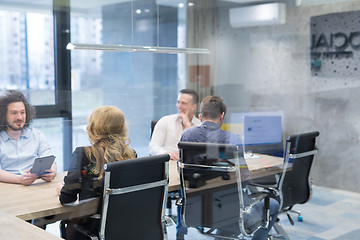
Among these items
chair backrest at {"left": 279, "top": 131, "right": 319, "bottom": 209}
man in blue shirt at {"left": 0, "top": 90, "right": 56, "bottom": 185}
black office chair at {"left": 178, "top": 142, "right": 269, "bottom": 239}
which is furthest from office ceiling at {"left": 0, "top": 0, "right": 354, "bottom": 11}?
black office chair at {"left": 178, "top": 142, "right": 269, "bottom": 239}

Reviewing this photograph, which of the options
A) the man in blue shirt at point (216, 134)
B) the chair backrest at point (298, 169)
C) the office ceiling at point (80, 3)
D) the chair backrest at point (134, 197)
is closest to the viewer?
the chair backrest at point (134, 197)

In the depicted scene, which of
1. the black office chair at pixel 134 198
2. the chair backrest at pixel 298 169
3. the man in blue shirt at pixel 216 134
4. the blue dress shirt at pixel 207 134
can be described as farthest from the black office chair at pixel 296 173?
the black office chair at pixel 134 198

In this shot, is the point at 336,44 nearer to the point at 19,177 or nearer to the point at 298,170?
the point at 298,170

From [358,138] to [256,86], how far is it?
1081 mm

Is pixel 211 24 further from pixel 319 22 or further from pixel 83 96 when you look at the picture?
pixel 83 96

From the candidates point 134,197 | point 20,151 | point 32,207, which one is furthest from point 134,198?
point 20,151

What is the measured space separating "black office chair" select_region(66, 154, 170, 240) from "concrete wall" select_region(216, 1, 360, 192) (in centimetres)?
182

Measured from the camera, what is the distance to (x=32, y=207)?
2951mm

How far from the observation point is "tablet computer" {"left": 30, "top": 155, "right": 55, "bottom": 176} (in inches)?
138

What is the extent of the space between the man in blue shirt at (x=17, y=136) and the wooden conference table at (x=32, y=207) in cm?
28

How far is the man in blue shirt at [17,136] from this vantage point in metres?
3.73

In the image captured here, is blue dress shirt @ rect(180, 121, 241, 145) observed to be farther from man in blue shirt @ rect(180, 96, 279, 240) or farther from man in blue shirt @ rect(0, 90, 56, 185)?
man in blue shirt @ rect(0, 90, 56, 185)

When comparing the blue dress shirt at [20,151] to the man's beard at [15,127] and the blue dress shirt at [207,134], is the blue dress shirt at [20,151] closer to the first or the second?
the man's beard at [15,127]

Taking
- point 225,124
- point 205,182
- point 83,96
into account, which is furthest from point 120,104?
point 205,182
